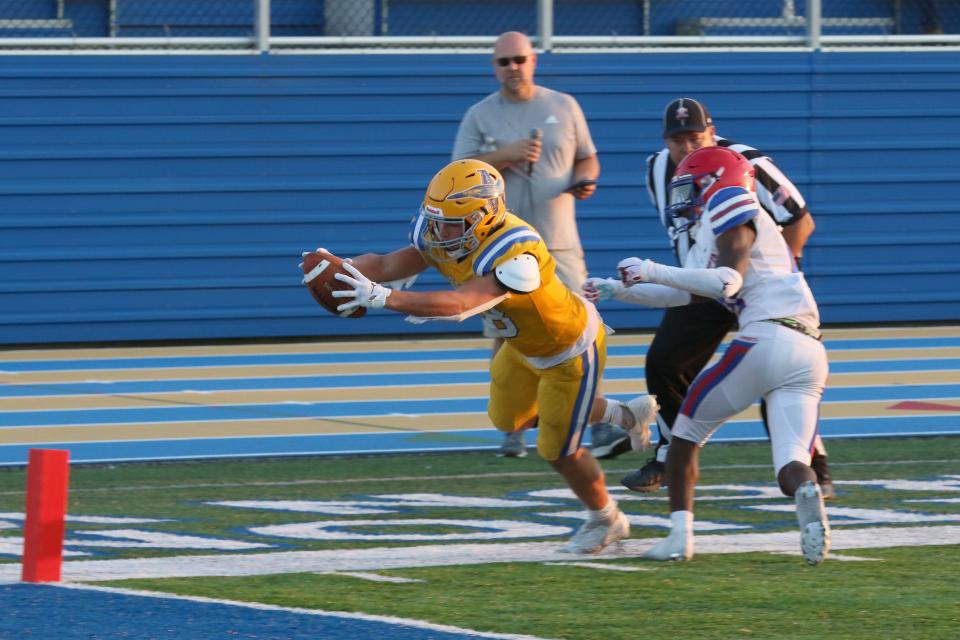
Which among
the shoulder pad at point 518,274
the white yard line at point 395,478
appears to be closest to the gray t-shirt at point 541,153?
the white yard line at point 395,478

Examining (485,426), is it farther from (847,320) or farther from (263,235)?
(847,320)

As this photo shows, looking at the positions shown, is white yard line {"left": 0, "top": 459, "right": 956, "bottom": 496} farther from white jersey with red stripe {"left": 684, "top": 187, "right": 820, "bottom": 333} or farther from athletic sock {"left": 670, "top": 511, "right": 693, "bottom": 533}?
white jersey with red stripe {"left": 684, "top": 187, "right": 820, "bottom": 333}

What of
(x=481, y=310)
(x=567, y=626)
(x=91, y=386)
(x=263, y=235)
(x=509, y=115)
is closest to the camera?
(x=567, y=626)

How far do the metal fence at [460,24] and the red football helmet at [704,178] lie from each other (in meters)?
7.14

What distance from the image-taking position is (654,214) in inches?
529

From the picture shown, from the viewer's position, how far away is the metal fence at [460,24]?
12859 millimetres

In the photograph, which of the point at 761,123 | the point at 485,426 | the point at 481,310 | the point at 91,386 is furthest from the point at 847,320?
the point at 481,310

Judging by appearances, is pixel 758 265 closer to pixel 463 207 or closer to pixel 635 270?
pixel 635 270

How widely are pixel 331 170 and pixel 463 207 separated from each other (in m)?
7.37

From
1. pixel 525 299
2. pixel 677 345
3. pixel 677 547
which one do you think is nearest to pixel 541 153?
pixel 677 345

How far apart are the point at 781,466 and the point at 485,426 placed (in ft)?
12.6

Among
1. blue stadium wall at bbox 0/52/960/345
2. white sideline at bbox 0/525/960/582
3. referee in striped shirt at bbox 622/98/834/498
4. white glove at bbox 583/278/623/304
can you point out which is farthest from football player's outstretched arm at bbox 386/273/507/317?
blue stadium wall at bbox 0/52/960/345

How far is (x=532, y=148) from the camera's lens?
8828 millimetres

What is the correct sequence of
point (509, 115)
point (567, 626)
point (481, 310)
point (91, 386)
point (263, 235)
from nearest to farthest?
1. point (567, 626)
2. point (481, 310)
3. point (509, 115)
4. point (91, 386)
5. point (263, 235)
